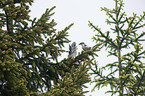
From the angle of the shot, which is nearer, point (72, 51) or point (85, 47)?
point (72, 51)

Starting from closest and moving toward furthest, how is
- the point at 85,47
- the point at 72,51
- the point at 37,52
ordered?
the point at 37,52 < the point at 72,51 < the point at 85,47

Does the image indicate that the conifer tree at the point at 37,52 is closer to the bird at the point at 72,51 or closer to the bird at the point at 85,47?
the bird at the point at 72,51

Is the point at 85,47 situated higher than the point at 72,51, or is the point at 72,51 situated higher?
the point at 85,47

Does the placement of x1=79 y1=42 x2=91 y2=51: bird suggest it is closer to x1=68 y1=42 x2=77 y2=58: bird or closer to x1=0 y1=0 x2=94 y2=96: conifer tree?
x1=68 y1=42 x2=77 y2=58: bird

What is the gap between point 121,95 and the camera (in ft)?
22.5

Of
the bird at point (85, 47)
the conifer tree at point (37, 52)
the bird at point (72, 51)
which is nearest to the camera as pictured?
the conifer tree at point (37, 52)

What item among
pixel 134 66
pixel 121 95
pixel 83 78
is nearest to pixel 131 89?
pixel 121 95

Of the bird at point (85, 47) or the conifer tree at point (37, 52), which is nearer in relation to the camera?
the conifer tree at point (37, 52)

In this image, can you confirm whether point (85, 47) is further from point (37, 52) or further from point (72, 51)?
point (37, 52)

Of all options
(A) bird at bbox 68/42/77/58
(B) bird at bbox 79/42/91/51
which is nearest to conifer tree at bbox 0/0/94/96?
(A) bird at bbox 68/42/77/58

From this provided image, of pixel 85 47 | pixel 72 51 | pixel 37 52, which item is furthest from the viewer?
pixel 85 47

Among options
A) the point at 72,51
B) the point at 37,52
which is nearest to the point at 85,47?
the point at 72,51

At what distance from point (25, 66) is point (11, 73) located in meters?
1.02

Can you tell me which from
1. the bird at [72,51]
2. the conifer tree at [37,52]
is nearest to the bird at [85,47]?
the bird at [72,51]
